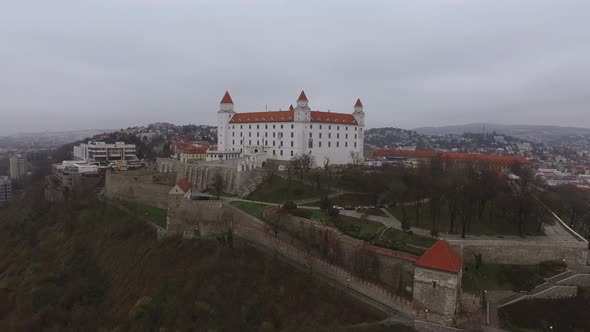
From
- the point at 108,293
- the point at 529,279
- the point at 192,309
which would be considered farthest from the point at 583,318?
the point at 108,293

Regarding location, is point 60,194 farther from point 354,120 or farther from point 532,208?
point 532,208

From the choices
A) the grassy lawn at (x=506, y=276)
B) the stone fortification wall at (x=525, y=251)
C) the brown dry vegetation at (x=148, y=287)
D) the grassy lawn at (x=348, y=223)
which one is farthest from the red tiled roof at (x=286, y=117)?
the grassy lawn at (x=506, y=276)

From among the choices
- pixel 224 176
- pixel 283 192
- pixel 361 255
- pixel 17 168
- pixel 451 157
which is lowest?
pixel 17 168

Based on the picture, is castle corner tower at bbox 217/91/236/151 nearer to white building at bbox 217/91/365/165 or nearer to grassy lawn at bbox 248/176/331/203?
white building at bbox 217/91/365/165

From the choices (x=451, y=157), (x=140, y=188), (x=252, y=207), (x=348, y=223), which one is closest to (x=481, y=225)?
(x=348, y=223)

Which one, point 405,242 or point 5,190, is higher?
point 405,242

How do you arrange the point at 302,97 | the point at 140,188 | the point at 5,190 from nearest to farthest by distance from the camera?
the point at 140,188 < the point at 302,97 < the point at 5,190

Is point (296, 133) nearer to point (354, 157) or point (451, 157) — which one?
point (354, 157)
